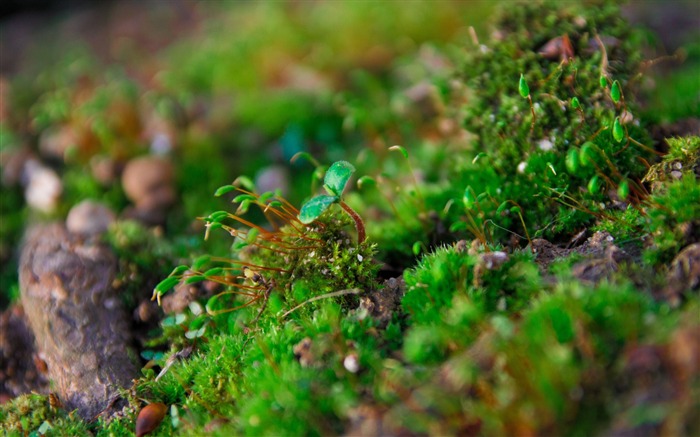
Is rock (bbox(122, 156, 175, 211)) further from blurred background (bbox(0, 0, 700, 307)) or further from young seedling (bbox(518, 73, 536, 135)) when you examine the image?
young seedling (bbox(518, 73, 536, 135))

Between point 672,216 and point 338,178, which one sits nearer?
point 672,216

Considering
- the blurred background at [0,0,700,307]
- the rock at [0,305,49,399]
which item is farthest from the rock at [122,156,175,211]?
the rock at [0,305,49,399]

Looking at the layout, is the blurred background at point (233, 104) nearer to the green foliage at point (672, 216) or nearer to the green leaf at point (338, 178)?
the green foliage at point (672, 216)

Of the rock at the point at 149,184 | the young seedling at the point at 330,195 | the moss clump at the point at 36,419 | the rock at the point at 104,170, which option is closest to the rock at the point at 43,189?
the rock at the point at 104,170

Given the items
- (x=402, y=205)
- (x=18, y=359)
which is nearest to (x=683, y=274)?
(x=402, y=205)

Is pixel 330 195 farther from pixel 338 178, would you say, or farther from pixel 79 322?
pixel 79 322

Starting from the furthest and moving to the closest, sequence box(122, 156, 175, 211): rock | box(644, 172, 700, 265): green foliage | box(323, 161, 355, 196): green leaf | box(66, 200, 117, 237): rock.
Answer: box(122, 156, 175, 211): rock → box(66, 200, 117, 237): rock → box(323, 161, 355, 196): green leaf → box(644, 172, 700, 265): green foliage

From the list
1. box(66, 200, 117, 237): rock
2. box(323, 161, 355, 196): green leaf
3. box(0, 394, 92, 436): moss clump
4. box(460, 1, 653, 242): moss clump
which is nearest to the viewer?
box(323, 161, 355, 196): green leaf

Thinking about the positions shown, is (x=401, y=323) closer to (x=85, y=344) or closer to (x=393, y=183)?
(x=393, y=183)
